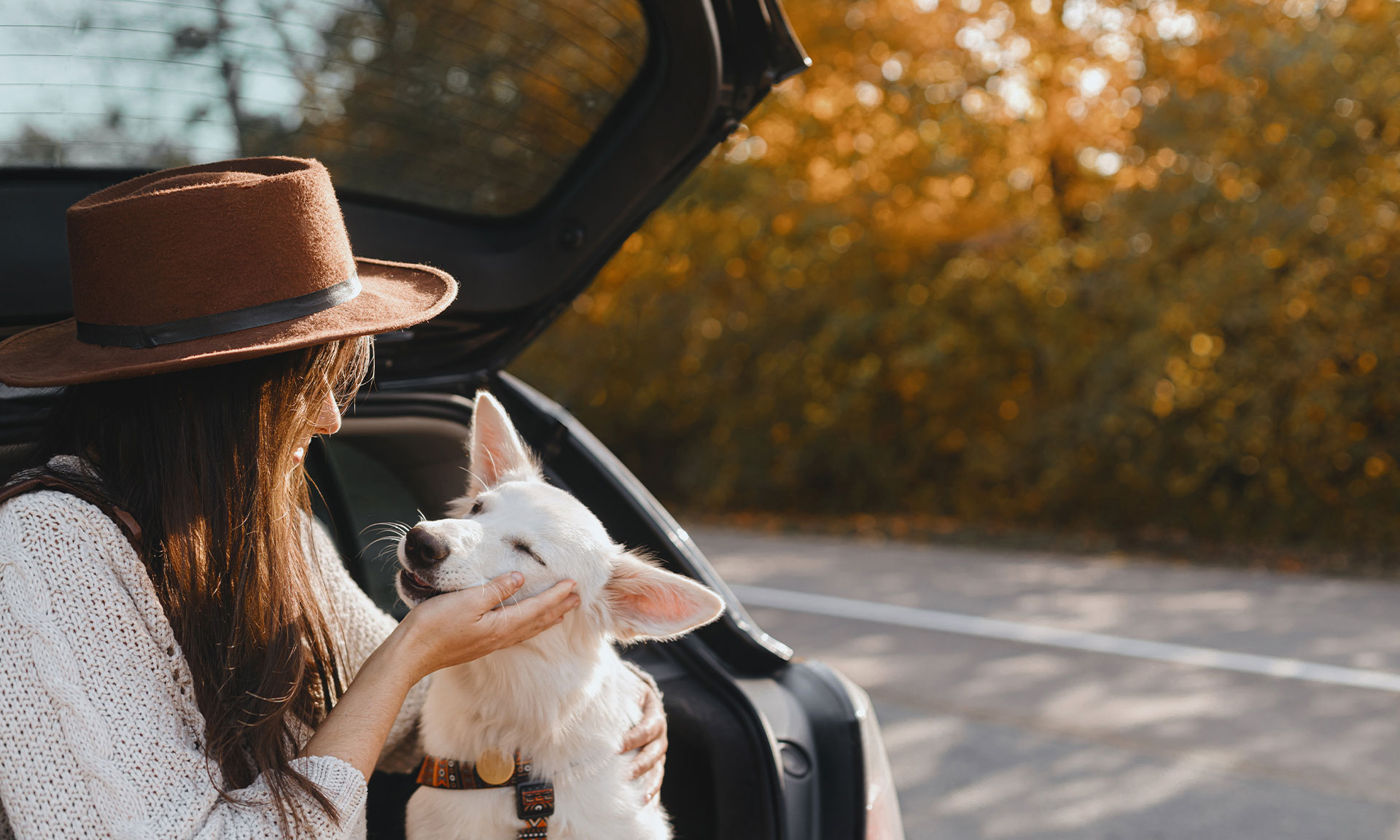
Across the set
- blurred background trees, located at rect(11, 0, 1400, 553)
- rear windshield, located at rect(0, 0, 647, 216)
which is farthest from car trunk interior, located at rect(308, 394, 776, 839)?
blurred background trees, located at rect(11, 0, 1400, 553)

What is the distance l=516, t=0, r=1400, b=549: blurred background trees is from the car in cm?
751

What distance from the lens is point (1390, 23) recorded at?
7891 millimetres

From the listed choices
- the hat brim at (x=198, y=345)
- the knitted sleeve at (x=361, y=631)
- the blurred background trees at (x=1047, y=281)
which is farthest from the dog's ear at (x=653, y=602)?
the blurred background trees at (x=1047, y=281)

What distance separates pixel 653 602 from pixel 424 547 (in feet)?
1.29

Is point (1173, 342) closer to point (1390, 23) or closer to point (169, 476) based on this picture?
point (1390, 23)

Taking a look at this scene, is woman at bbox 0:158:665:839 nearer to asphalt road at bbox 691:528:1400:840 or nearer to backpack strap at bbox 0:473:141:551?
backpack strap at bbox 0:473:141:551

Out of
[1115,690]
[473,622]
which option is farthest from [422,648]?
[1115,690]

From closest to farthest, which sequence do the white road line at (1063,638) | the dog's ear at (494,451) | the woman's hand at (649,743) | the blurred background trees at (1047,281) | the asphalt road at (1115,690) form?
the woman's hand at (649,743) → the dog's ear at (494,451) → the asphalt road at (1115,690) → the white road line at (1063,638) → the blurred background trees at (1047,281)

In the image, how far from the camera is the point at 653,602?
1729 mm

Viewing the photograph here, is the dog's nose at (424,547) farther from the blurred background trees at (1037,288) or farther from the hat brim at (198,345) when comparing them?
the blurred background trees at (1037,288)

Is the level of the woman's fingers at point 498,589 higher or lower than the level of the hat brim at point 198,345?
lower

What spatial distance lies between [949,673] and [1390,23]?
20.5 ft

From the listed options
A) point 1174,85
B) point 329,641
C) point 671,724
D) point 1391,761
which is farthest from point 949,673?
point 1174,85

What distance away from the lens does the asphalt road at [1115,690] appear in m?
4.05
